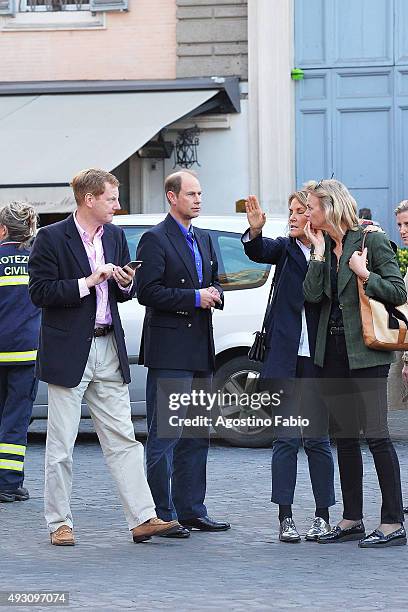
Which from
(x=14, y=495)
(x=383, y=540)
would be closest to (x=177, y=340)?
(x=383, y=540)

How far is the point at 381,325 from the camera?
7.44 meters

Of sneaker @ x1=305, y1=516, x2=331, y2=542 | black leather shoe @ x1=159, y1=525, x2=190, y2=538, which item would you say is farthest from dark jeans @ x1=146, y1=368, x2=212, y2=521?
sneaker @ x1=305, y1=516, x2=331, y2=542

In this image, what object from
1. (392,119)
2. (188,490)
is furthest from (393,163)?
(188,490)

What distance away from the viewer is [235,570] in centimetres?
700

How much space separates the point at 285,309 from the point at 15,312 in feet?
7.66

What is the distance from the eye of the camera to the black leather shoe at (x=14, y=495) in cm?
923

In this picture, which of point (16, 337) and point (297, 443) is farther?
A: point (16, 337)

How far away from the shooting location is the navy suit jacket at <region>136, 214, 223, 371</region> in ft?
26.1

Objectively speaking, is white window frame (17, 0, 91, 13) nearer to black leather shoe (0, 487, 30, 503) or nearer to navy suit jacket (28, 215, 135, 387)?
black leather shoe (0, 487, 30, 503)

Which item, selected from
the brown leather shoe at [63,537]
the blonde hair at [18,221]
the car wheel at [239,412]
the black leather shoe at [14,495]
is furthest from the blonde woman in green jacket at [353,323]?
the car wheel at [239,412]

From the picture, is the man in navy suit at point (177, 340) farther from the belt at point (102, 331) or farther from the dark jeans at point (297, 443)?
the dark jeans at point (297, 443)

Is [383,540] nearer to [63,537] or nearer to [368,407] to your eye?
[368,407]

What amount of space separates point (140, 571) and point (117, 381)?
1159 millimetres

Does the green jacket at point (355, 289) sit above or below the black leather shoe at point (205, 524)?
above
